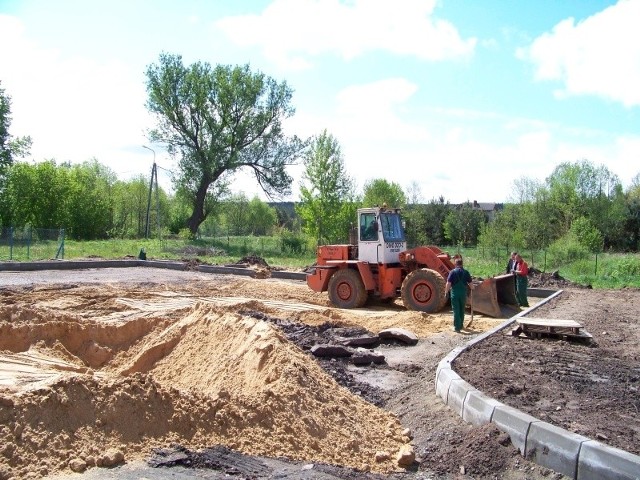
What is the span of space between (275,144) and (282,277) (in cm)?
2269

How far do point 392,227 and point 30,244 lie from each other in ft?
72.5

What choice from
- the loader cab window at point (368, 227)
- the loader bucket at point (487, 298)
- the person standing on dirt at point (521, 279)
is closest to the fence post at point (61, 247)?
the loader cab window at point (368, 227)

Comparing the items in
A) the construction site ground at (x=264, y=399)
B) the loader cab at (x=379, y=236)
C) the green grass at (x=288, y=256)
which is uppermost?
the loader cab at (x=379, y=236)

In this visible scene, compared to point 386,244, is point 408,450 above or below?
below

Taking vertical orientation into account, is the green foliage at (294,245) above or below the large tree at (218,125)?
below

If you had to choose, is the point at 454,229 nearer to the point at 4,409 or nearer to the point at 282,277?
the point at 282,277

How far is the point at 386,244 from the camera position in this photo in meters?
14.9

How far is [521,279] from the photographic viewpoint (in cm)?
1608

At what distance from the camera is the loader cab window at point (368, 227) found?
48.9 feet

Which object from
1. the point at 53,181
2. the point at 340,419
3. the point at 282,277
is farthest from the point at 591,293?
the point at 53,181

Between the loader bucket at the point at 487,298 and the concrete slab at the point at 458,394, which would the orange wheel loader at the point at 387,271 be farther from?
the concrete slab at the point at 458,394

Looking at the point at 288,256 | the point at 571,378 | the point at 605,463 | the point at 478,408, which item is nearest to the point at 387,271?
the point at 571,378

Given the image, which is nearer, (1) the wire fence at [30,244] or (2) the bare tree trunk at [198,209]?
(1) the wire fence at [30,244]

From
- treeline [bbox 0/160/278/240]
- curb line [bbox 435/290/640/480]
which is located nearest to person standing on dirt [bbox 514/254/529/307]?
curb line [bbox 435/290/640/480]
